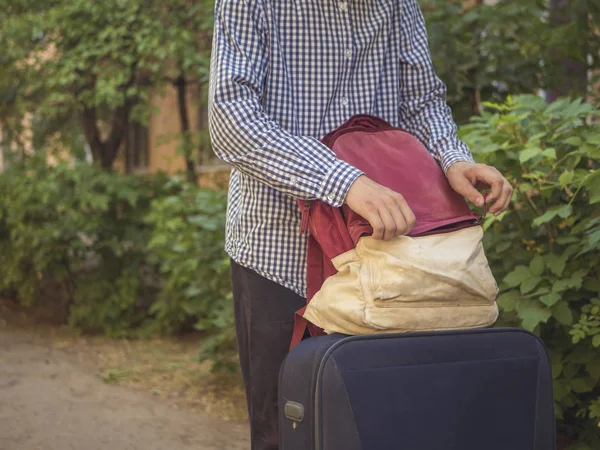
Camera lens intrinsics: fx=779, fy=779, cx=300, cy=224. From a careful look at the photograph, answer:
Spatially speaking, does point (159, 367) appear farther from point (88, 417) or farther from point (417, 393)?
point (417, 393)

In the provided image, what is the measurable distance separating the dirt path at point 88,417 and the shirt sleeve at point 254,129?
278cm

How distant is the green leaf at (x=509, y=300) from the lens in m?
2.99

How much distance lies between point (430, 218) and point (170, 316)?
17.7ft

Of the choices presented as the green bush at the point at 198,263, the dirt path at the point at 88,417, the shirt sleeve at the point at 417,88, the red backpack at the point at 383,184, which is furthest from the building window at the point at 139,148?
the red backpack at the point at 383,184

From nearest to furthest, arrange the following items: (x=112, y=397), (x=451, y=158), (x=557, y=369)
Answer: (x=451, y=158)
(x=557, y=369)
(x=112, y=397)

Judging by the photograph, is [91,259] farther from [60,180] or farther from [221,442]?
[221,442]

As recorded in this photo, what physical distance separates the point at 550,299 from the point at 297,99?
1465 millimetres

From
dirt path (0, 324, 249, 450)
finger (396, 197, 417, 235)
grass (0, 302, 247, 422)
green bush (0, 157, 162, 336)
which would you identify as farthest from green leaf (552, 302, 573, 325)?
green bush (0, 157, 162, 336)

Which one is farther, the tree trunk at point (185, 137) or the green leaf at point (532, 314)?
the tree trunk at point (185, 137)

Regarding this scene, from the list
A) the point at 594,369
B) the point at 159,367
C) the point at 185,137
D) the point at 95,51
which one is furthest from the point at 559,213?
the point at 95,51

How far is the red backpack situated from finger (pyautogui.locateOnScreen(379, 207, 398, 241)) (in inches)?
3.6

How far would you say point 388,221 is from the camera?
5.08ft

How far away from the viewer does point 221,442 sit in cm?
431

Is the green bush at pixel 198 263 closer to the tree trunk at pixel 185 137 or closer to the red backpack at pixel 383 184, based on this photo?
the tree trunk at pixel 185 137
